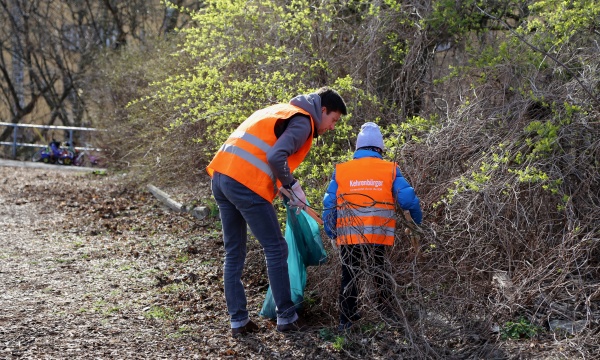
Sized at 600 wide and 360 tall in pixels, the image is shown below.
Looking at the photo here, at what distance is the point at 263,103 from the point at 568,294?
3596 millimetres

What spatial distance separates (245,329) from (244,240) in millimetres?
577

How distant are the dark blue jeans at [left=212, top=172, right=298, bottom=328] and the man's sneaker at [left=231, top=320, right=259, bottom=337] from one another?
→ 0.08 feet

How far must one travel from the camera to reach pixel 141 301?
6.35 meters

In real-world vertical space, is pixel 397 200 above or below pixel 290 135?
below

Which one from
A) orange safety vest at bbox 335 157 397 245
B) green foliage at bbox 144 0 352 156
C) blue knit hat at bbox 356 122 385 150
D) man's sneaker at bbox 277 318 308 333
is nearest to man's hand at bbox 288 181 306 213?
orange safety vest at bbox 335 157 397 245

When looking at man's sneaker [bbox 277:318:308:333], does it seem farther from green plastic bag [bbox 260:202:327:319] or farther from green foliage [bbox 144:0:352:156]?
green foliage [bbox 144:0:352:156]

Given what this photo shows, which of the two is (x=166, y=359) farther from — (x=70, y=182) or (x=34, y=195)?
(x=70, y=182)

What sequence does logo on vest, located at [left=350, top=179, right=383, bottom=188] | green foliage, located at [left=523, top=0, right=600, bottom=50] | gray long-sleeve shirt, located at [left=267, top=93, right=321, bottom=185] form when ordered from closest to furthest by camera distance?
1. gray long-sleeve shirt, located at [left=267, top=93, right=321, bottom=185]
2. logo on vest, located at [left=350, top=179, right=383, bottom=188]
3. green foliage, located at [left=523, top=0, right=600, bottom=50]

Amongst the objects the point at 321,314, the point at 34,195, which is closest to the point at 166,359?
the point at 321,314

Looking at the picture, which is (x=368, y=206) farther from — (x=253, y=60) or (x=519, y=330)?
(x=253, y=60)

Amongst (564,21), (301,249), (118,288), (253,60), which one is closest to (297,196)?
(301,249)

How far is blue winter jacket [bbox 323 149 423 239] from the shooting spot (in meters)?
5.02

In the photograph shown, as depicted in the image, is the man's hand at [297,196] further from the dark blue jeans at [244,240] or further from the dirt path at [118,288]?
the dirt path at [118,288]

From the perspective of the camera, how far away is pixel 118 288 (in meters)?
6.77
